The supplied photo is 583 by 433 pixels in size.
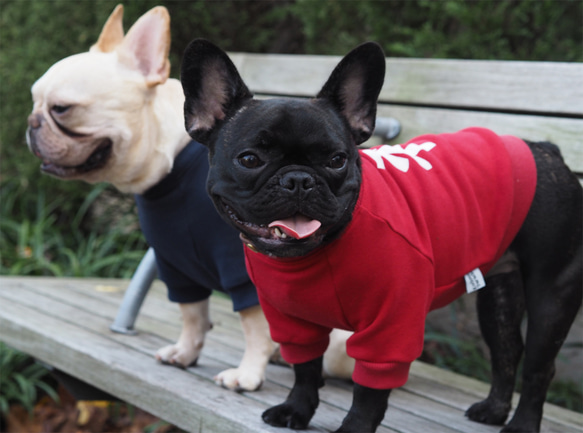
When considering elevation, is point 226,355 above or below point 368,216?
below

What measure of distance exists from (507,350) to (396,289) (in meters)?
0.69

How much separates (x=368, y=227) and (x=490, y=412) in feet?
2.83

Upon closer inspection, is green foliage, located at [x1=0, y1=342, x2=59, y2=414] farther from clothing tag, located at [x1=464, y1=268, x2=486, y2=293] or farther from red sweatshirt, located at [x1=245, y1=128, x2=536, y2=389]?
→ clothing tag, located at [x1=464, y1=268, x2=486, y2=293]

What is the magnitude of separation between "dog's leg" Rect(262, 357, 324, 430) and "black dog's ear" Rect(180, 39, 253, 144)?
721 millimetres

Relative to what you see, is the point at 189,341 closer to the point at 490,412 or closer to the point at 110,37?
the point at 490,412

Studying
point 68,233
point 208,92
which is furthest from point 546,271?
point 68,233

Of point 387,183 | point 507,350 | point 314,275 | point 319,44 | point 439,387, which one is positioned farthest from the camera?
point 319,44

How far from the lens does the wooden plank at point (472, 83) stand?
276cm

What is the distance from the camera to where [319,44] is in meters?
4.34

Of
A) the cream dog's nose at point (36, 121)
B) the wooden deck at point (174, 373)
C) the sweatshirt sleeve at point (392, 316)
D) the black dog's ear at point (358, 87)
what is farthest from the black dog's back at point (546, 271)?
the cream dog's nose at point (36, 121)

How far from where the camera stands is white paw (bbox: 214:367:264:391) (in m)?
2.37

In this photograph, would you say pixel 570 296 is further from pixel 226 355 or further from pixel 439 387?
pixel 226 355

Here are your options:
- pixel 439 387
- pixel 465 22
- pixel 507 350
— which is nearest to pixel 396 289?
pixel 507 350

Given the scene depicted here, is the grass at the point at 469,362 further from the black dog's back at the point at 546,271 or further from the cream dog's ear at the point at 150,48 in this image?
the cream dog's ear at the point at 150,48
